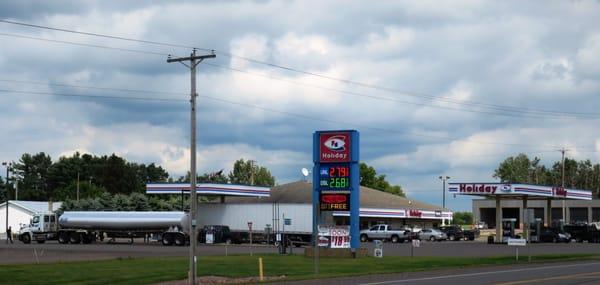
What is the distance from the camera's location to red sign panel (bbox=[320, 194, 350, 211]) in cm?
4528

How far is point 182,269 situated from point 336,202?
529 inches

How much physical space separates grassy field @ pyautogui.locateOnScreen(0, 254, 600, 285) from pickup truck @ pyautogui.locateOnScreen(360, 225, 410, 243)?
126ft

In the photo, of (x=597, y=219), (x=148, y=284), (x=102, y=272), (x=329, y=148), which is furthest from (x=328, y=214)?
(x=597, y=219)

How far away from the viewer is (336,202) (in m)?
45.4

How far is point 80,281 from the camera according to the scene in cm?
2855

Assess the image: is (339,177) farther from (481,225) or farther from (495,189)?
(481,225)

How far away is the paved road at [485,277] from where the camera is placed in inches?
1089

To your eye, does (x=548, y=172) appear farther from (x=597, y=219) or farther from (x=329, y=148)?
(x=329, y=148)

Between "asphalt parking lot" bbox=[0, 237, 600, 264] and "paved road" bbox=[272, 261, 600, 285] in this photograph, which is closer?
"paved road" bbox=[272, 261, 600, 285]

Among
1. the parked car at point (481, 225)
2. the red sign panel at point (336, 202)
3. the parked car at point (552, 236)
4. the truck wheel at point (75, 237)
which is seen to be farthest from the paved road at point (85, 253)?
the parked car at point (481, 225)

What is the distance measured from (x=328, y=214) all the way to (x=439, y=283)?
88.4ft

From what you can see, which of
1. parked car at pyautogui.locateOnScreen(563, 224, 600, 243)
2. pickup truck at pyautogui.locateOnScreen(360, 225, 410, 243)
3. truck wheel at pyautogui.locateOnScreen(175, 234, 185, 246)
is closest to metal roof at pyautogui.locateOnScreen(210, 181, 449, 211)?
pickup truck at pyautogui.locateOnScreen(360, 225, 410, 243)

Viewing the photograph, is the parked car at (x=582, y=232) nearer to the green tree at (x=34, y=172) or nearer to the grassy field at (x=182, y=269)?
the grassy field at (x=182, y=269)

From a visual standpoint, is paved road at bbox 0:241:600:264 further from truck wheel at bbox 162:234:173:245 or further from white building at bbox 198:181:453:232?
white building at bbox 198:181:453:232
